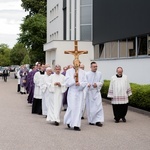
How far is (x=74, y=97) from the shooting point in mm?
12578

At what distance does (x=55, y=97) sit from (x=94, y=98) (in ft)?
3.79

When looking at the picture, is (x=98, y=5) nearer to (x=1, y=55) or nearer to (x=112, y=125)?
(x=112, y=125)

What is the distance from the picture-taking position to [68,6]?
41031mm

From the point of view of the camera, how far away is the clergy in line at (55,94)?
13414 mm

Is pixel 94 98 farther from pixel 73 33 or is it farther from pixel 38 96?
pixel 73 33

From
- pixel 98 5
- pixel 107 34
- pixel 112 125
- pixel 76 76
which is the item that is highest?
pixel 98 5

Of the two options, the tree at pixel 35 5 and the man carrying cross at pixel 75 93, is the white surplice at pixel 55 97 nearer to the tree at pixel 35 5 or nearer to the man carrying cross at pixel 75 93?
the man carrying cross at pixel 75 93

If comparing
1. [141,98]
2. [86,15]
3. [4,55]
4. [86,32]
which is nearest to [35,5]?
[86,15]

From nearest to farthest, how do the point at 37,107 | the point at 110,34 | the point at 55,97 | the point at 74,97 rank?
the point at 74,97 < the point at 55,97 < the point at 37,107 < the point at 110,34

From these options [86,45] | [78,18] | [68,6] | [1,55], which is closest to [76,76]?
[86,45]

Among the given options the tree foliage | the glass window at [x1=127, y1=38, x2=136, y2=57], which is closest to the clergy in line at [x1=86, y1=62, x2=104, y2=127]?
the glass window at [x1=127, y1=38, x2=136, y2=57]

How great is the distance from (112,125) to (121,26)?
1324 centimetres

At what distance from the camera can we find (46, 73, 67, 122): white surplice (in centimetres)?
1340

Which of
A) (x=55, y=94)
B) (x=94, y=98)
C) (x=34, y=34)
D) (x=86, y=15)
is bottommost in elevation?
(x=94, y=98)
